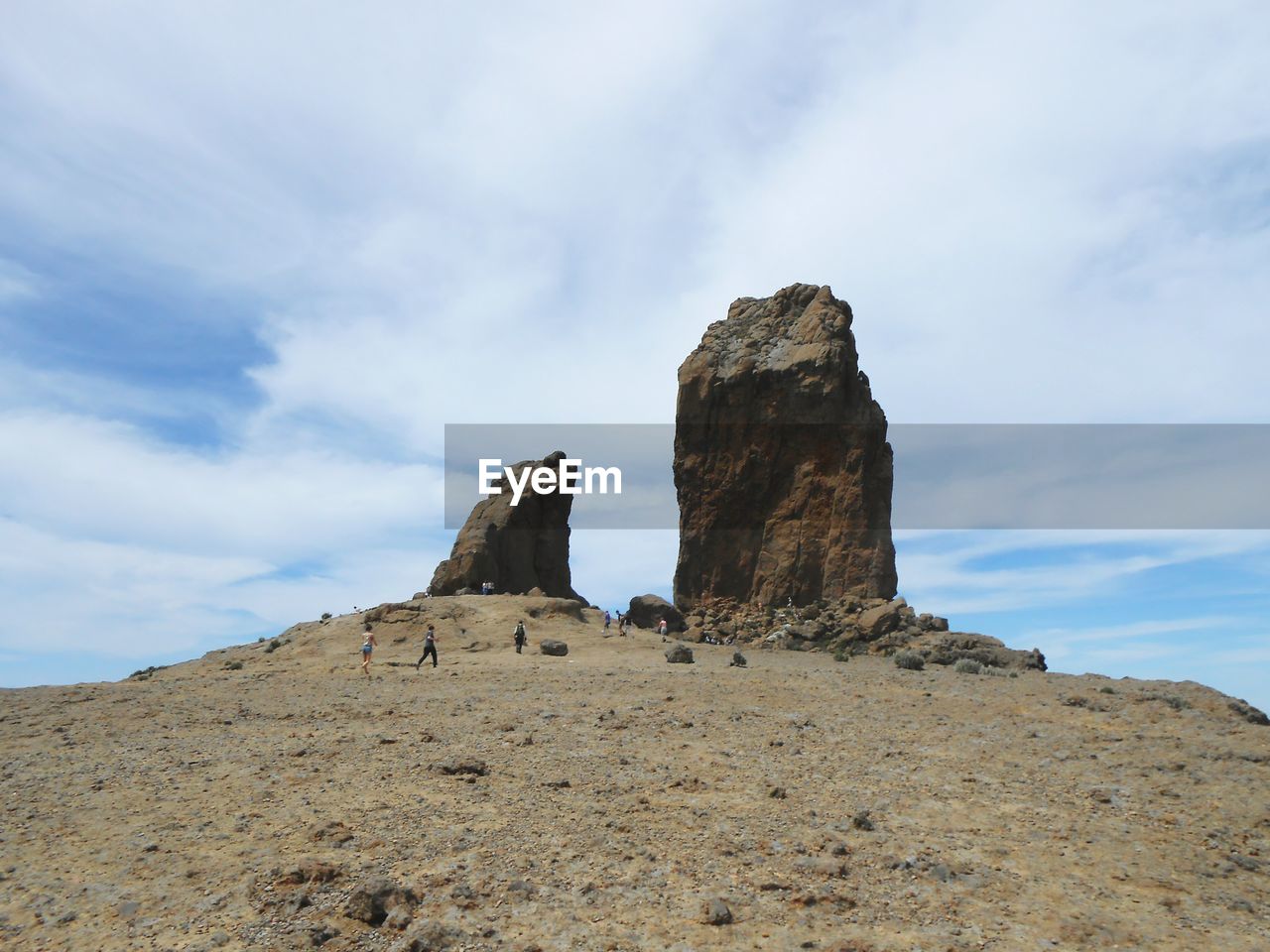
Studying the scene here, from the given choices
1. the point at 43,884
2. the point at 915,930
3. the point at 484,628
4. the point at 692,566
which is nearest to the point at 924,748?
the point at 915,930

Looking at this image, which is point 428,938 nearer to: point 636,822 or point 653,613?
point 636,822

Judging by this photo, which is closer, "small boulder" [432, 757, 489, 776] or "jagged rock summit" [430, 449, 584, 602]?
"small boulder" [432, 757, 489, 776]

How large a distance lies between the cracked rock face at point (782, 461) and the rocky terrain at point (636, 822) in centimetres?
1943

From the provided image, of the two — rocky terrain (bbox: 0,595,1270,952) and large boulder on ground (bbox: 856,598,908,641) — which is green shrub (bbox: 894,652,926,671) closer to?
large boulder on ground (bbox: 856,598,908,641)

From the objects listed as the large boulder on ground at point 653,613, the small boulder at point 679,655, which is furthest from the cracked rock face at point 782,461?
the small boulder at point 679,655

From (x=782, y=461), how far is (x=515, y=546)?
13934mm

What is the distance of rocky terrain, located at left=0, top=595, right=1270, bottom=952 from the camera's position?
798 centimetres

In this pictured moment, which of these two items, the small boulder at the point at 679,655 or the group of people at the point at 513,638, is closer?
the group of people at the point at 513,638

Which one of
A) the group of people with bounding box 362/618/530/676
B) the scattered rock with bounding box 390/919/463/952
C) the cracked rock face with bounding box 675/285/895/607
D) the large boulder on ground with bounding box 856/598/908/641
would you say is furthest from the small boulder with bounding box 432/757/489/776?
the cracked rock face with bounding box 675/285/895/607

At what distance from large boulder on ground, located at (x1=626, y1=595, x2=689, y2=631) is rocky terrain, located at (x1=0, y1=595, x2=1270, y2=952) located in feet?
68.1

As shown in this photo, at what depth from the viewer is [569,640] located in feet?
102

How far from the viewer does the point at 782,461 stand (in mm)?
41031

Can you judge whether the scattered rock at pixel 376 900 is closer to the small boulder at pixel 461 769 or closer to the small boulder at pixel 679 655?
the small boulder at pixel 461 769

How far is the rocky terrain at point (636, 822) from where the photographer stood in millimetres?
7980
